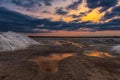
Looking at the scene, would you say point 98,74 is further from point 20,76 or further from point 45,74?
point 20,76

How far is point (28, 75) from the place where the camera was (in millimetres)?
12156

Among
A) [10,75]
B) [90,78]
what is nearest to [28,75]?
[10,75]

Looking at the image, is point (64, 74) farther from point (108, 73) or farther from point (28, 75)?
point (108, 73)

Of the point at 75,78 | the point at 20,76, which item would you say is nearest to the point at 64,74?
the point at 75,78

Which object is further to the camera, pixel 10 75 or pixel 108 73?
pixel 108 73

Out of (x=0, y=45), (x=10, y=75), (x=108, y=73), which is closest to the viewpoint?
(x=10, y=75)

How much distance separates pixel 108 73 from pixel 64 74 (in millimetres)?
3610

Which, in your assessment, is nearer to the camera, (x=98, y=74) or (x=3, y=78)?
(x=3, y=78)

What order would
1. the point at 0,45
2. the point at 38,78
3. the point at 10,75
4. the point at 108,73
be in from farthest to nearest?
the point at 0,45 < the point at 108,73 < the point at 10,75 < the point at 38,78

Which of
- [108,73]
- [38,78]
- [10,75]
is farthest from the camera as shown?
[108,73]

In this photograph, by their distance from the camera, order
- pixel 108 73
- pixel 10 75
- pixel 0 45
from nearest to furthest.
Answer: pixel 10 75 → pixel 108 73 → pixel 0 45

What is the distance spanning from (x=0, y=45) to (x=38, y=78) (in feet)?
66.1

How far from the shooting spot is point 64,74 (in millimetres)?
12461

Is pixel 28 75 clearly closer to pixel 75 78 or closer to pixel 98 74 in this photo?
pixel 75 78
